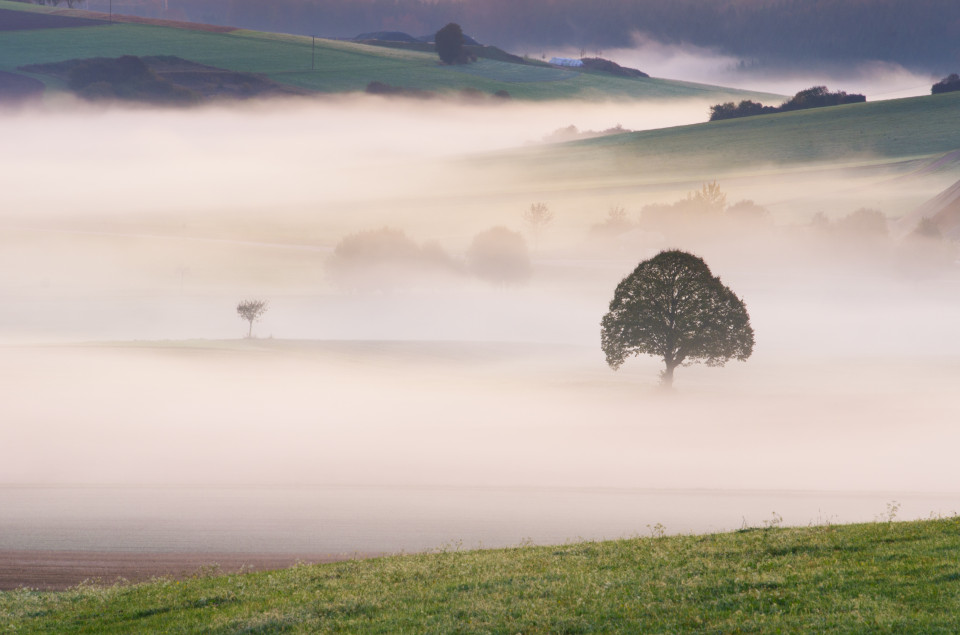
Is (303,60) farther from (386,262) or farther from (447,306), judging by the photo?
(447,306)

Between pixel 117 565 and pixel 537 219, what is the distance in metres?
108

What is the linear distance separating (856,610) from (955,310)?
309 ft

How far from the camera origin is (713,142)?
15538cm

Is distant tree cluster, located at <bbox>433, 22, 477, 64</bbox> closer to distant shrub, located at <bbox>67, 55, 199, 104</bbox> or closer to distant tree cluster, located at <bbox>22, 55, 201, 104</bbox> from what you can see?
distant tree cluster, located at <bbox>22, 55, 201, 104</bbox>

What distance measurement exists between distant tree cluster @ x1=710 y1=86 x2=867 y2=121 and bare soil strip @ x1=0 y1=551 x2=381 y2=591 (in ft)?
529

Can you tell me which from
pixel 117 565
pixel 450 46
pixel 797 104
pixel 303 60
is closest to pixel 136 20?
pixel 303 60

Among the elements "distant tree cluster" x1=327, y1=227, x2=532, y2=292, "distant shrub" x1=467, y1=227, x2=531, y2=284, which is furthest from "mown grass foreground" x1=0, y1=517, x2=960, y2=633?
"distant tree cluster" x1=327, y1=227, x2=532, y2=292

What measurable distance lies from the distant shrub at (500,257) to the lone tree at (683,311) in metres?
57.6

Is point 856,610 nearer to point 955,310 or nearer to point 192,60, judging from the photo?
point 955,310

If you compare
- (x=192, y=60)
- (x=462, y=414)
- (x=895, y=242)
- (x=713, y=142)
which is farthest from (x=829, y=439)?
(x=192, y=60)

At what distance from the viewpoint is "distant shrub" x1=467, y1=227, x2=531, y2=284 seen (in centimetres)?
11644

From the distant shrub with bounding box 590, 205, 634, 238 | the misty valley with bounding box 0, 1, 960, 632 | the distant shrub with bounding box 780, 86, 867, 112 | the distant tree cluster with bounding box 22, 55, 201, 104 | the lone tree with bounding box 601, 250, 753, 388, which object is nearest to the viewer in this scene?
the misty valley with bounding box 0, 1, 960, 632

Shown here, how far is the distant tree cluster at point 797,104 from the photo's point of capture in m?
171

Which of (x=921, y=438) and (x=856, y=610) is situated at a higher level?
(x=921, y=438)
